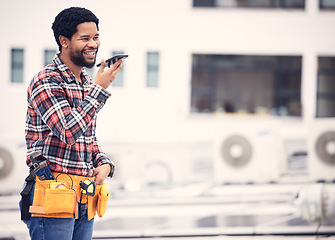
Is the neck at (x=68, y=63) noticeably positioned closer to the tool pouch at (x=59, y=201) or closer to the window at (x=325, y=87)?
the tool pouch at (x=59, y=201)

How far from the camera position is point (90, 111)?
6.29 feet

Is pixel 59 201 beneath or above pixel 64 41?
beneath

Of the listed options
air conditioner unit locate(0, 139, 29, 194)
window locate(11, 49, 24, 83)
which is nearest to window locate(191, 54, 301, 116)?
window locate(11, 49, 24, 83)

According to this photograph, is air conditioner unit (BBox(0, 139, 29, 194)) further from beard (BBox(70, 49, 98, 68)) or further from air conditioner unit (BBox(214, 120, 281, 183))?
beard (BBox(70, 49, 98, 68))

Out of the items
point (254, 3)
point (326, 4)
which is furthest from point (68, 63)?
point (326, 4)

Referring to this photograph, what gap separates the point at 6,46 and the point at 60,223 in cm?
1466

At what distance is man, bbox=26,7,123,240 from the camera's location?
1904mm

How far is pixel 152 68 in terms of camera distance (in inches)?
650

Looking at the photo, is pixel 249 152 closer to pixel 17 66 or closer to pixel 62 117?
pixel 62 117

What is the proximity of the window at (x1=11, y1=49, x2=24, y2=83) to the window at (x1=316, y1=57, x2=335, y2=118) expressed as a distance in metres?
10.7

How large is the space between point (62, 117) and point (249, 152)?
6.52 metres

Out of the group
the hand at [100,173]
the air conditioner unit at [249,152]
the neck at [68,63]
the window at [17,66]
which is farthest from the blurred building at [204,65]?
the neck at [68,63]

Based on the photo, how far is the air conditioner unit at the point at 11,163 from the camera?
24.2 feet

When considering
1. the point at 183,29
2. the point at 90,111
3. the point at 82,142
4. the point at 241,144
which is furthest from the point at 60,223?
the point at 183,29
